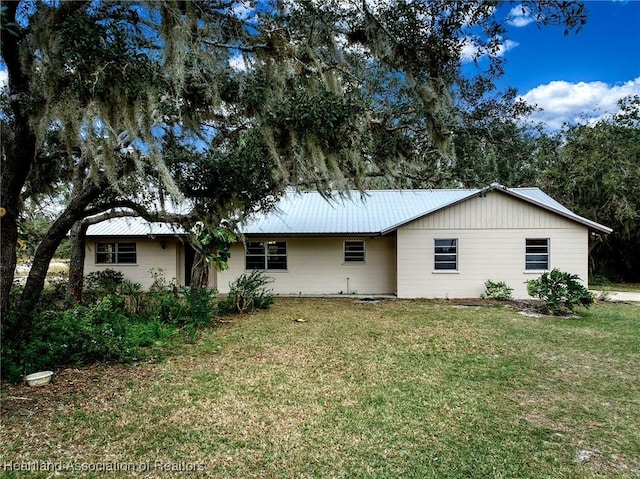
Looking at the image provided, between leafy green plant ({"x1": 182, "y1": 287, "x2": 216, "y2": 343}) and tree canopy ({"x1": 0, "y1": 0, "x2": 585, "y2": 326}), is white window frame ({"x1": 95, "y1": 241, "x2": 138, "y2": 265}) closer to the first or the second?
leafy green plant ({"x1": 182, "y1": 287, "x2": 216, "y2": 343})

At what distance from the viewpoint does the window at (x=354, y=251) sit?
47.9ft

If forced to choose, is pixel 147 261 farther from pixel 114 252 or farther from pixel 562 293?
pixel 562 293

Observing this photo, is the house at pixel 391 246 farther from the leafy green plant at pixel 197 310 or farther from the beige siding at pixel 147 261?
the leafy green plant at pixel 197 310

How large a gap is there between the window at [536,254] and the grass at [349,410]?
5.84m

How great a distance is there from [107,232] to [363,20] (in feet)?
44.2

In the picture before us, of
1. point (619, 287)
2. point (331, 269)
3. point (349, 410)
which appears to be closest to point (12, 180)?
point (349, 410)

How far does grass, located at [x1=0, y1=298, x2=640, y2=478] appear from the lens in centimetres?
323

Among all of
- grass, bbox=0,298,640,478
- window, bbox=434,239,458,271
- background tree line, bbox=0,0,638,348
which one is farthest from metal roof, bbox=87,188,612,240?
grass, bbox=0,298,640,478

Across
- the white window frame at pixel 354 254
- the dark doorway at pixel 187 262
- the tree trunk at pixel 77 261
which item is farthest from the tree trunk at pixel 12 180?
the white window frame at pixel 354 254

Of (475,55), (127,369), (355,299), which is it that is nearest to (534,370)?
(475,55)

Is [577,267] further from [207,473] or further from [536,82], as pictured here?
[207,473]

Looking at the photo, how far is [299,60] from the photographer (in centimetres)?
445

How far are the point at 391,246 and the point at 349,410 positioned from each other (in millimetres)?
10668

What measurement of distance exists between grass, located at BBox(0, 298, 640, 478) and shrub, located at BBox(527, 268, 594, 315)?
281cm
